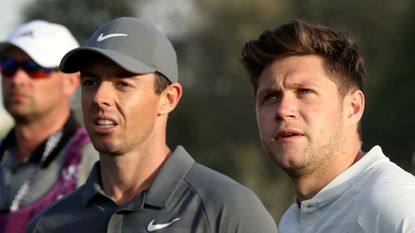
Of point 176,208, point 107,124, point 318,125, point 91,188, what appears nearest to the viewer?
point 318,125

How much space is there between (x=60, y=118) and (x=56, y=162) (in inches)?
17.2

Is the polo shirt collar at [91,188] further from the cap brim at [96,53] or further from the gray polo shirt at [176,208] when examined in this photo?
the cap brim at [96,53]

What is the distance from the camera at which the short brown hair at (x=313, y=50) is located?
16.8 ft

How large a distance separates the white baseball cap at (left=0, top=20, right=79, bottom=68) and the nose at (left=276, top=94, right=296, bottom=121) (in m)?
2.86

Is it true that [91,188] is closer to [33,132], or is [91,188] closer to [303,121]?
[303,121]

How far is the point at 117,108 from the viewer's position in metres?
5.61

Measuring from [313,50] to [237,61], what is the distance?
31709mm

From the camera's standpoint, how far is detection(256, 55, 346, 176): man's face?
4910mm

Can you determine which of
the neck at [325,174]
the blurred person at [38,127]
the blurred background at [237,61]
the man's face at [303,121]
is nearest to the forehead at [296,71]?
the man's face at [303,121]

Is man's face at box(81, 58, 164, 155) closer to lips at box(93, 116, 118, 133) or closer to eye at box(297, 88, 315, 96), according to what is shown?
lips at box(93, 116, 118, 133)

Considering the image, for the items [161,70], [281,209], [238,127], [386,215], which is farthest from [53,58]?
[238,127]

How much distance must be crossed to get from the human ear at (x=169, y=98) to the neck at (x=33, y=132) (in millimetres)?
1743

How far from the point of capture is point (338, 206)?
4.79m

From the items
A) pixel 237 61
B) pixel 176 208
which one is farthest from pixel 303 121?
pixel 237 61
